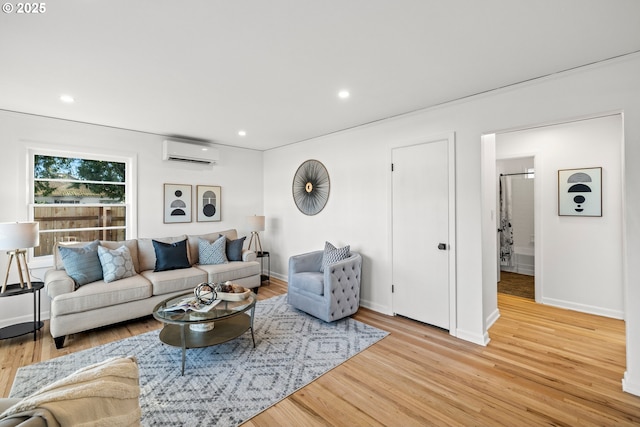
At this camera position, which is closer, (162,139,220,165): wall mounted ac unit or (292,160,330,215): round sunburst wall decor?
(162,139,220,165): wall mounted ac unit

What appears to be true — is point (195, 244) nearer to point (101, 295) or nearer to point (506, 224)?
point (101, 295)

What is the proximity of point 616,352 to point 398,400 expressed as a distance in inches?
91.0

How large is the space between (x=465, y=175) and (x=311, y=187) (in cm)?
241

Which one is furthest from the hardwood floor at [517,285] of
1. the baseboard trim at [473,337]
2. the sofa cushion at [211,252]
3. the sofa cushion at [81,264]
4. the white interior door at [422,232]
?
the sofa cushion at [81,264]

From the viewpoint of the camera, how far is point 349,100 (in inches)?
120

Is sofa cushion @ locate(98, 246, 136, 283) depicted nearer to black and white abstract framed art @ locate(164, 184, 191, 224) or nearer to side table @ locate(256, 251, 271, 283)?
black and white abstract framed art @ locate(164, 184, 191, 224)

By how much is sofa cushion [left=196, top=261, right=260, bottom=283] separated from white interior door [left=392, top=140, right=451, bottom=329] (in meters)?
2.19

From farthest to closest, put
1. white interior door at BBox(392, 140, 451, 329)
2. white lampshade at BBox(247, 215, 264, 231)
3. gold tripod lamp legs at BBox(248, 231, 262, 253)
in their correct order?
1. gold tripod lamp legs at BBox(248, 231, 262, 253)
2. white lampshade at BBox(247, 215, 264, 231)
3. white interior door at BBox(392, 140, 451, 329)

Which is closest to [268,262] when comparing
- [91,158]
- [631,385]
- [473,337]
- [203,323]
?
[203,323]

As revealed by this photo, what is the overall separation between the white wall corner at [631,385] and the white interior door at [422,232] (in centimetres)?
134

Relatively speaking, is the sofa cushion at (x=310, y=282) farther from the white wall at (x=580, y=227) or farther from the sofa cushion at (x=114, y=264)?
the white wall at (x=580, y=227)

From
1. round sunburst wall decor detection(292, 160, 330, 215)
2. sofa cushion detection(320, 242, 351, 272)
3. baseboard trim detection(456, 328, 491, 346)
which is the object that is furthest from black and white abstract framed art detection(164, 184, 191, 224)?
baseboard trim detection(456, 328, 491, 346)

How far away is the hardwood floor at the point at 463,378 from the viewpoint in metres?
1.93

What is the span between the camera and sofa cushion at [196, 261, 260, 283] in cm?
399
